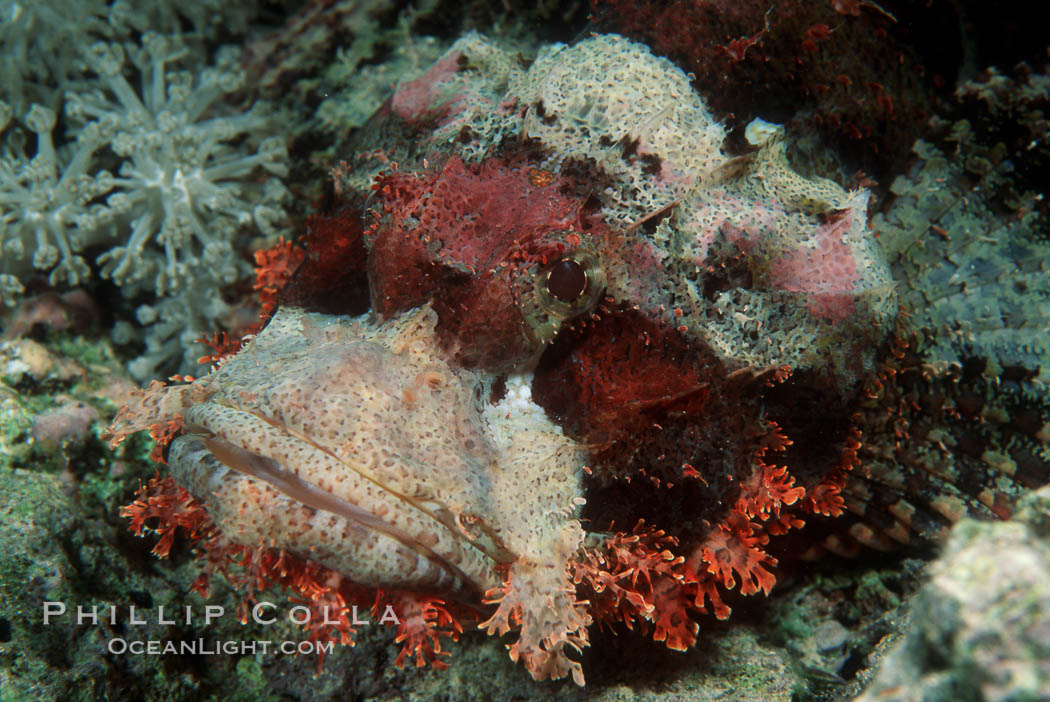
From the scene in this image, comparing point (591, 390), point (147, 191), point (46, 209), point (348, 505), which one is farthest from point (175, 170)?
point (591, 390)

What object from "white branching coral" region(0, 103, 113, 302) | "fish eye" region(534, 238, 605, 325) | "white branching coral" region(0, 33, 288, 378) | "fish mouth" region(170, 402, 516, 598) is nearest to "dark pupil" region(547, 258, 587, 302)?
"fish eye" region(534, 238, 605, 325)

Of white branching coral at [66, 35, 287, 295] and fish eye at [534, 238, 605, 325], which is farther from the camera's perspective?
white branching coral at [66, 35, 287, 295]

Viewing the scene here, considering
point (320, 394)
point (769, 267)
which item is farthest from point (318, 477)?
point (769, 267)

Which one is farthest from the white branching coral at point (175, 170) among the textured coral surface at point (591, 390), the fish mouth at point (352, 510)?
the fish mouth at point (352, 510)

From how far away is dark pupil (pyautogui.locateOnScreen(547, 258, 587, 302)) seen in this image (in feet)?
8.01

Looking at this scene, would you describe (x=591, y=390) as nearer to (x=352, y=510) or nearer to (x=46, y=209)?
(x=352, y=510)

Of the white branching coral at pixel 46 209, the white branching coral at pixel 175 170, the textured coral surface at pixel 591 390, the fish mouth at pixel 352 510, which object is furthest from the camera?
the white branching coral at pixel 175 170

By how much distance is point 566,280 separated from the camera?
96.5 inches

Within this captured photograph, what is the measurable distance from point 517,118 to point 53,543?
2741 millimetres

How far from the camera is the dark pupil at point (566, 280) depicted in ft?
8.01

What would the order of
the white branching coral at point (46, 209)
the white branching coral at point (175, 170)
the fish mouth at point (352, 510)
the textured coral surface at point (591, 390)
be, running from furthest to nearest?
1. the white branching coral at point (175, 170)
2. the white branching coral at point (46, 209)
3. the textured coral surface at point (591, 390)
4. the fish mouth at point (352, 510)

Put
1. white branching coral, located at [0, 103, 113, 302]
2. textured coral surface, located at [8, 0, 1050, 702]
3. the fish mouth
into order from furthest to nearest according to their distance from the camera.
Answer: white branching coral, located at [0, 103, 113, 302] < textured coral surface, located at [8, 0, 1050, 702] < the fish mouth

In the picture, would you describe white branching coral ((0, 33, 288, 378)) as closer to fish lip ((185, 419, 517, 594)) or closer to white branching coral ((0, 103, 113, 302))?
white branching coral ((0, 103, 113, 302))

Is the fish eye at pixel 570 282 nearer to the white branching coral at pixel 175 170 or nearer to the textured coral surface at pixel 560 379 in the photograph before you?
the textured coral surface at pixel 560 379
